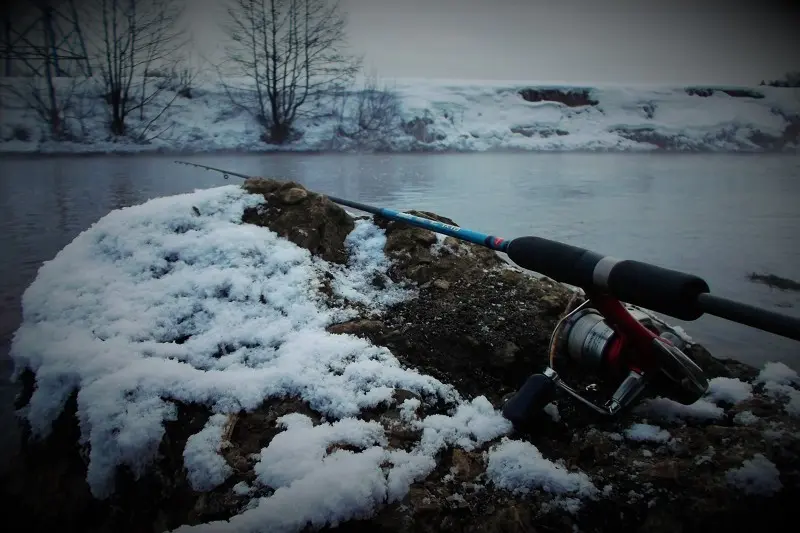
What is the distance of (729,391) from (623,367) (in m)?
0.45

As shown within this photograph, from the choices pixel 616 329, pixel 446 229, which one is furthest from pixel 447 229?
pixel 616 329

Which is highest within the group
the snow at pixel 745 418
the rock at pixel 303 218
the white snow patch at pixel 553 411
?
the rock at pixel 303 218

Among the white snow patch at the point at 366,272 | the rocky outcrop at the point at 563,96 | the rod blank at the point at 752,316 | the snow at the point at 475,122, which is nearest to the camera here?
the rod blank at the point at 752,316

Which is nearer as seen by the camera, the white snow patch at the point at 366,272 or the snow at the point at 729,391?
the snow at the point at 729,391

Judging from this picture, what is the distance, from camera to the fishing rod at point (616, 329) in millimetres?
1040

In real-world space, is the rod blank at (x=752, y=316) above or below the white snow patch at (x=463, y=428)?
above

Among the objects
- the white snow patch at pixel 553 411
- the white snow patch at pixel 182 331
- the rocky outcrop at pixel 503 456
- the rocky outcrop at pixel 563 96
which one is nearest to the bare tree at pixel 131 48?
the white snow patch at pixel 182 331

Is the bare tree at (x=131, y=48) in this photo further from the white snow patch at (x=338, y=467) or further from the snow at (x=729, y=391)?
the snow at (x=729, y=391)

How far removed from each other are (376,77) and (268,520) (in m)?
3.60

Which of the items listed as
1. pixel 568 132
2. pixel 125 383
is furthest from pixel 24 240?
pixel 568 132

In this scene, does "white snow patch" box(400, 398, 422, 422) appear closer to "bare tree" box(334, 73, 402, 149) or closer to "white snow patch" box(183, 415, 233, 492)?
"white snow patch" box(183, 415, 233, 492)

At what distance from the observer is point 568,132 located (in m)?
4.09

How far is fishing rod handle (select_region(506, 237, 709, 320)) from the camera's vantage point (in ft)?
3.30

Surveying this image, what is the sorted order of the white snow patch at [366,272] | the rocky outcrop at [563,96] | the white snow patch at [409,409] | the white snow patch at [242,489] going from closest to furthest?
the white snow patch at [242,489]
the white snow patch at [409,409]
the white snow patch at [366,272]
the rocky outcrop at [563,96]
